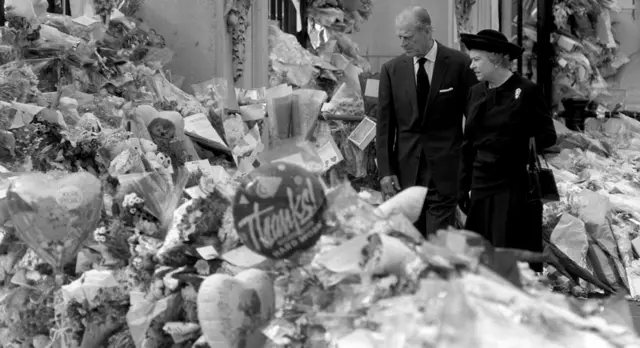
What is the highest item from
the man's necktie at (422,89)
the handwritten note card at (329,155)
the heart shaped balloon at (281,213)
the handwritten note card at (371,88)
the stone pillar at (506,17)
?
the heart shaped balloon at (281,213)

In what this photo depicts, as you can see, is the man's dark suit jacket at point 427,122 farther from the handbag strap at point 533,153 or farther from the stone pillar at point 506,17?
the stone pillar at point 506,17

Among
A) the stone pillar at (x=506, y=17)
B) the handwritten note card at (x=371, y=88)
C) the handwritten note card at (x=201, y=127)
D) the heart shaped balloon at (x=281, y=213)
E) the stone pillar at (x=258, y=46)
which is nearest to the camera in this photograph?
the heart shaped balloon at (x=281, y=213)

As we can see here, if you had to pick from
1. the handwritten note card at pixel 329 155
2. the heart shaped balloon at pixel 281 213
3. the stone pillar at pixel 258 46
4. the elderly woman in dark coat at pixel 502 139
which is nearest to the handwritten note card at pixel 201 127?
the handwritten note card at pixel 329 155

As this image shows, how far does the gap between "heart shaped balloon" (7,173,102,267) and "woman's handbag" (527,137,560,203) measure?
2272mm

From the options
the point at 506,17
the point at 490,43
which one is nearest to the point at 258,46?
the point at 490,43

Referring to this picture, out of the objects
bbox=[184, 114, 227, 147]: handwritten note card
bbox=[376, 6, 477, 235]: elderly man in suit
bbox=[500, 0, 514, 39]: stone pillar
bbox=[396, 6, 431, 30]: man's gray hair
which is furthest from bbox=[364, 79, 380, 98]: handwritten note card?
bbox=[500, 0, 514, 39]: stone pillar

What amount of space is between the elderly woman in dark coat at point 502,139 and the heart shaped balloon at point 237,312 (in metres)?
2.43

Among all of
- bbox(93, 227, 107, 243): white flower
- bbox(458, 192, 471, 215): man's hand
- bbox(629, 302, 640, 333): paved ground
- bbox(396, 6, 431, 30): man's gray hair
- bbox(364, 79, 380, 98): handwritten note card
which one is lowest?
bbox(629, 302, 640, 333): paved ground

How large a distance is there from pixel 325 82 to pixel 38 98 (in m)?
3.51

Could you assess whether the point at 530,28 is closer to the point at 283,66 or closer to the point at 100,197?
the point at 283,66

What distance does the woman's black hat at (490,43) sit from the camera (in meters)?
5.34

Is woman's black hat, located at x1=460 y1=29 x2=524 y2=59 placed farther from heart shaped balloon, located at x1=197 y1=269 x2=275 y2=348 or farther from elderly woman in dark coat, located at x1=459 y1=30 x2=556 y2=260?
heart shaped balloon, located at x1=197 y1=269 x2=275 y2=348

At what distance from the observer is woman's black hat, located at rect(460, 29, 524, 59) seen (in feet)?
17.5

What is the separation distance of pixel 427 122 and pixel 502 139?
0.56 m
